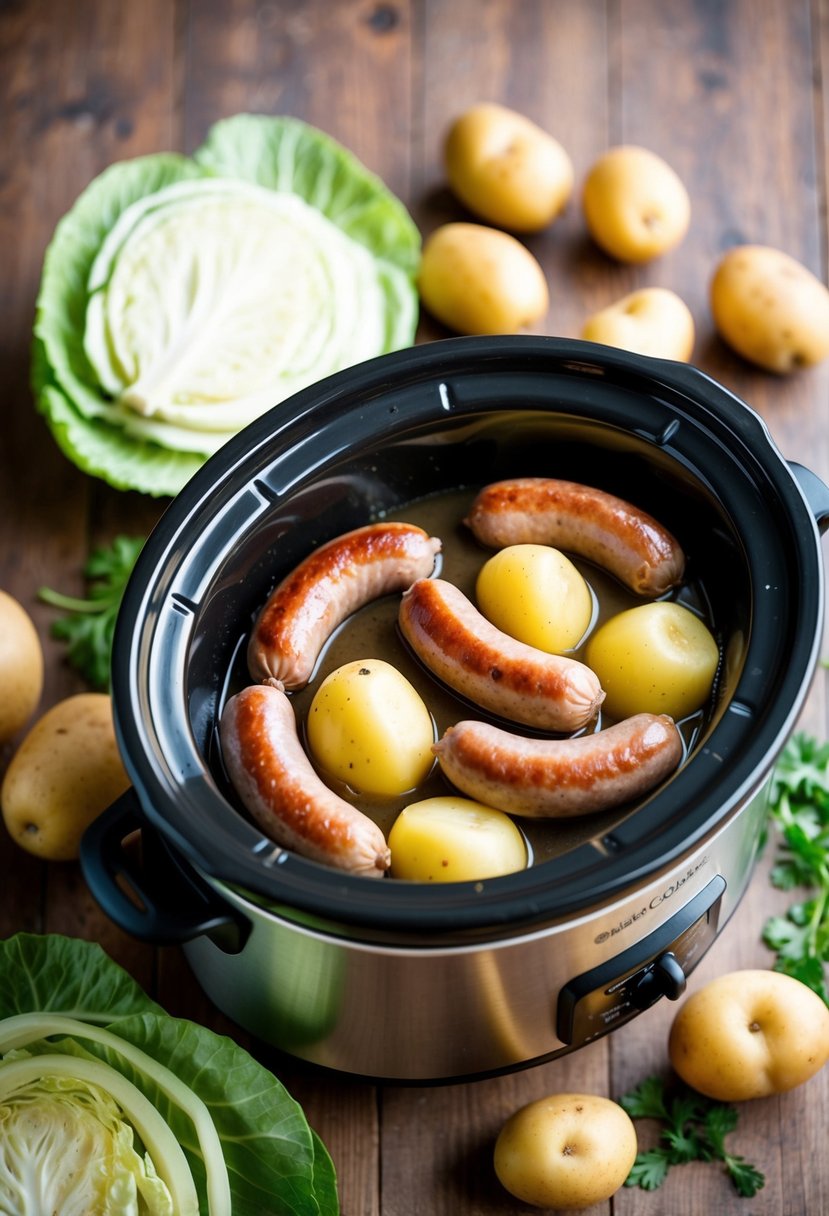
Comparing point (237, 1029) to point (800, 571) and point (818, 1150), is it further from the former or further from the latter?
point (800, 571)

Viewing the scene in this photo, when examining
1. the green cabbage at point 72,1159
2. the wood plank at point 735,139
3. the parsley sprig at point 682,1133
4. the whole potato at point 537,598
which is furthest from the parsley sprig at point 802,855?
the green cabbage at point 72,1159

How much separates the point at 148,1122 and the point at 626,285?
6.80 ft

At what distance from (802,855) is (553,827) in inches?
26.6

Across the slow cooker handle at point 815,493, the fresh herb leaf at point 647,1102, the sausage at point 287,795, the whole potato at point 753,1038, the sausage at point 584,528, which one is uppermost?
the slow cooker handle at point 815,493

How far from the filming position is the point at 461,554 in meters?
2.13

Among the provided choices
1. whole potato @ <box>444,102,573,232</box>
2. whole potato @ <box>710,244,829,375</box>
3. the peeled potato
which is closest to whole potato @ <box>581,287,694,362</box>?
whole potato @ <box>710,244,829,375</box>

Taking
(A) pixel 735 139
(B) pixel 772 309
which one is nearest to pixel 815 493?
(B) pixel 772 309

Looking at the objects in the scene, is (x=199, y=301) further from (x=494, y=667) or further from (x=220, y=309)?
(x=494, y=667)

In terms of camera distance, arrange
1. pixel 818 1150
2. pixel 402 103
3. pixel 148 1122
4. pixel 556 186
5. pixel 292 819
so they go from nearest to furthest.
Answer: pixel 292 819 < pixel 148 1122 < pixel 818 1150 < pixel 556 186 < pixel 402 103

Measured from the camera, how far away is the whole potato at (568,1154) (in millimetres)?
1896

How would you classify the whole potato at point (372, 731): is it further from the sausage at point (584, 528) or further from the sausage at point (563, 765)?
the sausage at point (584, 528)

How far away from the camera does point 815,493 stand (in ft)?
6.04

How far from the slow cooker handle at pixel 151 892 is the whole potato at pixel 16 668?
63 centimetres

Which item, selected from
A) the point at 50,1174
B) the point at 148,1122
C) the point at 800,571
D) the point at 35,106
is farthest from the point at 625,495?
the point at 35,106
